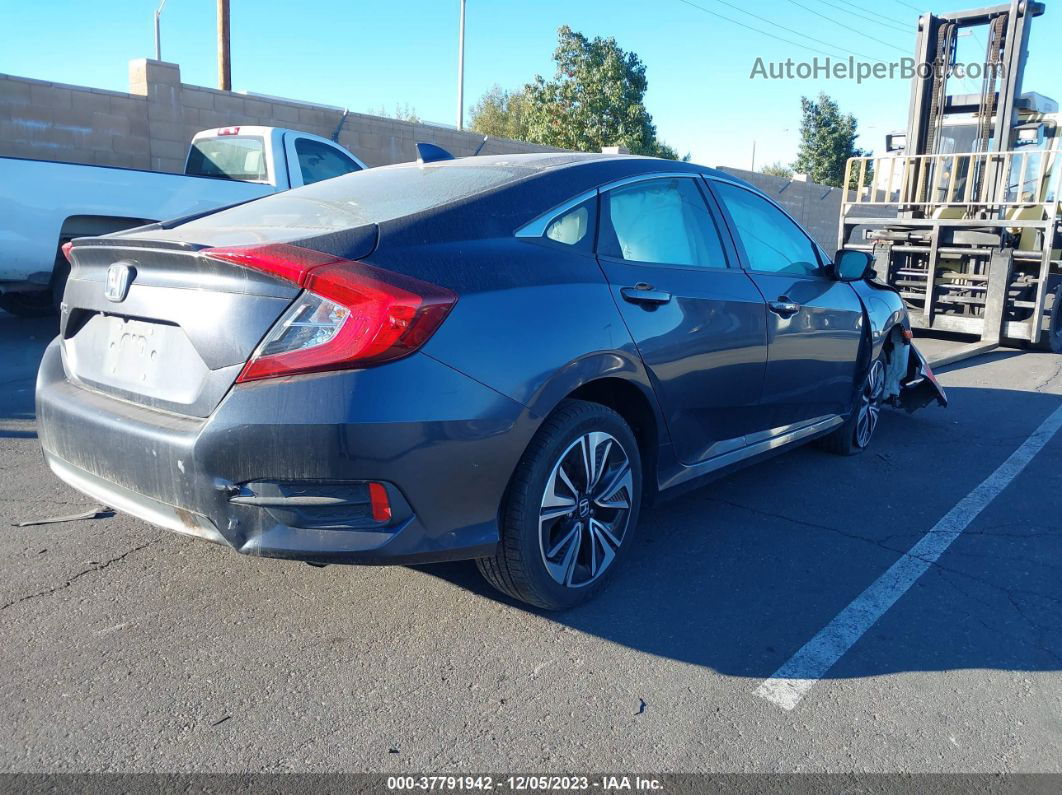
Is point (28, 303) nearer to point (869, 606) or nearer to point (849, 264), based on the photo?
point (849, 264)

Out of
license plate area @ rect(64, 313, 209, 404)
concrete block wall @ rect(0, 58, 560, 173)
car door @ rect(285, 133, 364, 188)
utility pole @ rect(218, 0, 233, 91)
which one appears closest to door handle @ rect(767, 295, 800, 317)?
license plate area @ rect(64, 313, 209, 404)

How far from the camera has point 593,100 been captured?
3412 cm

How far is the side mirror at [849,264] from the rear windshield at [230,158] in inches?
240

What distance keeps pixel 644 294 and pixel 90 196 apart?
6034 millimetres

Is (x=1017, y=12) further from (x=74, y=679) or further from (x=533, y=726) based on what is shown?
(x=74, y=679)

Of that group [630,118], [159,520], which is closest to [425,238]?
[159,520]

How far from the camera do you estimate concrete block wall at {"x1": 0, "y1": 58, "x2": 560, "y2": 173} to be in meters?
11.5

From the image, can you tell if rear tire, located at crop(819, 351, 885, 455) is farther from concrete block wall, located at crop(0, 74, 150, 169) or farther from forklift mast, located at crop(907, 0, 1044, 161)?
concrete block wall, located at crop(0, 74, 150, 169)

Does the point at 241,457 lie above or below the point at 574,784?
above

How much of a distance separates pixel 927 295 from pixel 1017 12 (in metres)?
3.48

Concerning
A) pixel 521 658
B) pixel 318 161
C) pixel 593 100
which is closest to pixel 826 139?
pixel 593 100

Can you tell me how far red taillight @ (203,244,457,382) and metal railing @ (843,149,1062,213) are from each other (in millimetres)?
9271

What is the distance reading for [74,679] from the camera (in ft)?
8.88

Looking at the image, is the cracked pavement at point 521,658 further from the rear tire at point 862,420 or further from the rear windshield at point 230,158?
the rear windshield at point 230,158
